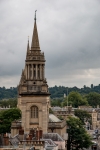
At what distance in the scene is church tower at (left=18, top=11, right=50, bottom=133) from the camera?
406 feet

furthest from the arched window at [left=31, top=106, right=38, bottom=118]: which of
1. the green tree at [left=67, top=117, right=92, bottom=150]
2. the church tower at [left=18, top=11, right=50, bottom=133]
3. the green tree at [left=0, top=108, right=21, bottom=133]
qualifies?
the green tree at [left=0, top=108, right=21, bottom=133]

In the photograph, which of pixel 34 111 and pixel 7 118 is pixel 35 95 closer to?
pixel 34 111

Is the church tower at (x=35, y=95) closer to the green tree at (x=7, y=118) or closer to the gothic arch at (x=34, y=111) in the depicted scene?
the gothic arch at (x=34, y=111)

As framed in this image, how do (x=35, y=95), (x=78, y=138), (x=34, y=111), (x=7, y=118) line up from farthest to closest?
(x=7, y=118) → (x=78, y=138) → (x=34, y=111) → (x=35, y=95)

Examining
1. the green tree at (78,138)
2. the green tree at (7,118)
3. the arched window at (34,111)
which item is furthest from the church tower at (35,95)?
the green tree at (7,118)

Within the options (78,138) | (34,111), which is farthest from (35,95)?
(78,138)

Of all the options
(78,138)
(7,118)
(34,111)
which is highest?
(7,118)

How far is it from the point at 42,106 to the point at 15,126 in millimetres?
5838

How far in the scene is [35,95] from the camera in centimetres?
12412

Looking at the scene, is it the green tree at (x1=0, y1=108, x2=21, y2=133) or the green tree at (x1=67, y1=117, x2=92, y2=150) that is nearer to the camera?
the green tree at (x1=67, y1=117, x2=92, y2=150)

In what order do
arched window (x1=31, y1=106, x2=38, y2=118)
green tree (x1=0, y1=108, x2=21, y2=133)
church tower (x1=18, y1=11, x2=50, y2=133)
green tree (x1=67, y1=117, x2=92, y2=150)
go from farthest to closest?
1. green tree (x1=0, y1=108, x2=21, y2=133)
2. green tree (x1=67, y1=117, x2=92, y2=150)
3. arched window (x1=31, y1=106, x2=38, y2=118)
4. church tower (x1=18, y1=11, x2=50, y2=133)

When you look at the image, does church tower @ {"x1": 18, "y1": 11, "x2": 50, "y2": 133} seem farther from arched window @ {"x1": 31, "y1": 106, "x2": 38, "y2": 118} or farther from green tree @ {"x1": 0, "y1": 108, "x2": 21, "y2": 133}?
green tree @ {"x1": 0, "y1": 108, "x2": 21, "y2": 133}

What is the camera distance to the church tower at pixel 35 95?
12381 cm

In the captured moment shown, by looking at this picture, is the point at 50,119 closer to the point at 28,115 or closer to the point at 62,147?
the point at 28,115
